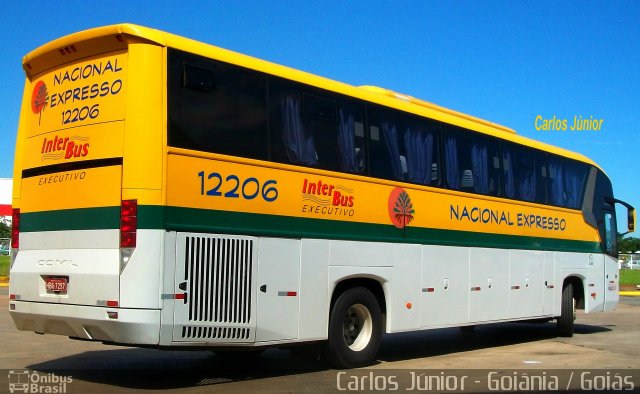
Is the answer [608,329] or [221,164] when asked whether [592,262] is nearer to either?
[608,329]

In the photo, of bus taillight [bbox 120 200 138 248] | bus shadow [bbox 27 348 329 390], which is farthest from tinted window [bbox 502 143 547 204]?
bus taillight [bbox 120 200 138 248]

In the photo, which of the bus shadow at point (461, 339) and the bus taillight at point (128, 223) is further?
the bus shadow at point (461, 339)

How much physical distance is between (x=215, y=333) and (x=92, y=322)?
1.31 meters

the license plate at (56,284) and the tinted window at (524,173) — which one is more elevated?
the tinted window at (524,173)

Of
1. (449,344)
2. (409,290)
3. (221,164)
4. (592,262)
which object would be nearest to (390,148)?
(409,290)

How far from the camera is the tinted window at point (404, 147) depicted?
34.5 ft

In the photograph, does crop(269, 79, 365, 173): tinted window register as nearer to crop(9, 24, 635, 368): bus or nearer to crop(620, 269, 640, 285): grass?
crop(9, 24, 635, 368): bus

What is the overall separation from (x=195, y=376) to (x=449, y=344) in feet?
19.8

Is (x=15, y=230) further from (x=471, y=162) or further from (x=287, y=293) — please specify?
(x=471, y=162)

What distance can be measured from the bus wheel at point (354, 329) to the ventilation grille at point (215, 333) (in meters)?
1.63

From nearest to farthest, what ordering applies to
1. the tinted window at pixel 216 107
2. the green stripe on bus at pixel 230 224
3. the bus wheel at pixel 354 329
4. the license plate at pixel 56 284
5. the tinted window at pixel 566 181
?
the green stripe on bus at pixel 230 224 < the tinted window at pixel 216 107 < the license plate at pixel 56 284 < the bus wheel at pixel 354 329 < the tinted window at pixel 566 181

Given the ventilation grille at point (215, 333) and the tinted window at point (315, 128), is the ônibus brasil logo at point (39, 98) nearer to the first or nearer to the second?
the tinted window at point (315, 128)

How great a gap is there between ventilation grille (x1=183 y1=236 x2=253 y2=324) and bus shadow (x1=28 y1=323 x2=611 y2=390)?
963 millimetres

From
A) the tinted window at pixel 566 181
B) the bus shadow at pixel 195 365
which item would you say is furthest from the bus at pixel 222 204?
the tinted window at pixel 566 181
